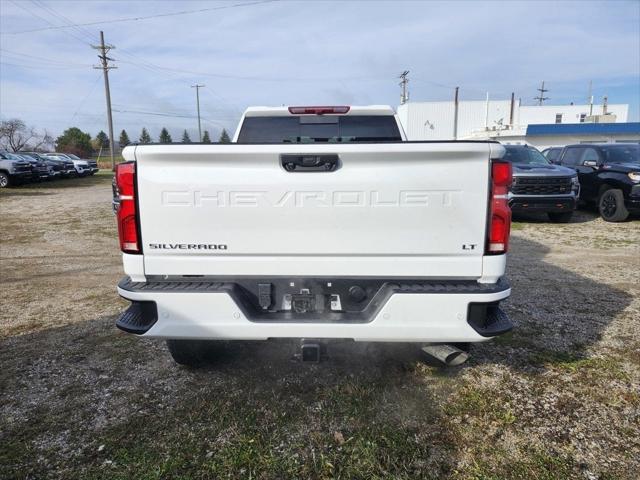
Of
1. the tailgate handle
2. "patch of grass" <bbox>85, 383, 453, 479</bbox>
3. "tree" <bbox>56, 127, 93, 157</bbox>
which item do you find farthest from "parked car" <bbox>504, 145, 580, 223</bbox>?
"tree" <bbox>56, 127, 93, 157</bbox>

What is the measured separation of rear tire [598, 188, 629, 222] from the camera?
10523mm

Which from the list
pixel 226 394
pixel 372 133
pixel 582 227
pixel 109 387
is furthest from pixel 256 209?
pixel 582 227

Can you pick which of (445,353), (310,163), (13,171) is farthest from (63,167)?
(445,353)

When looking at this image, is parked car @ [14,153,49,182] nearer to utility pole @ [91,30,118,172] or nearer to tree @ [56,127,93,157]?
utility pole @ [91,30,118,172]

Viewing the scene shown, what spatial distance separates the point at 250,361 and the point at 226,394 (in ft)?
1.69

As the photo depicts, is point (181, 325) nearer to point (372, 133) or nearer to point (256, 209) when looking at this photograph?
point (256, 209)

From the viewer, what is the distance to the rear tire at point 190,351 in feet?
10.7

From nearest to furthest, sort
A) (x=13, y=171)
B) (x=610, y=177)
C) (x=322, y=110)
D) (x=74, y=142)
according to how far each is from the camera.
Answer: (x=322, y=110) → (x=610, y=177) → (x=13, y=171) → (x=74, y=142)

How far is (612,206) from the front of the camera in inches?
424

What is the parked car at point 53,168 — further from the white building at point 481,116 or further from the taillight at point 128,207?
the white building at point 481,116

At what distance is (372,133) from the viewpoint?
471 cm

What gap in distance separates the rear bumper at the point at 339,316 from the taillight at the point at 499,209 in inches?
9.7

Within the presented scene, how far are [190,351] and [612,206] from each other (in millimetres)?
11095

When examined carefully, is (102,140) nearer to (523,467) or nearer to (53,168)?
(53,168)
